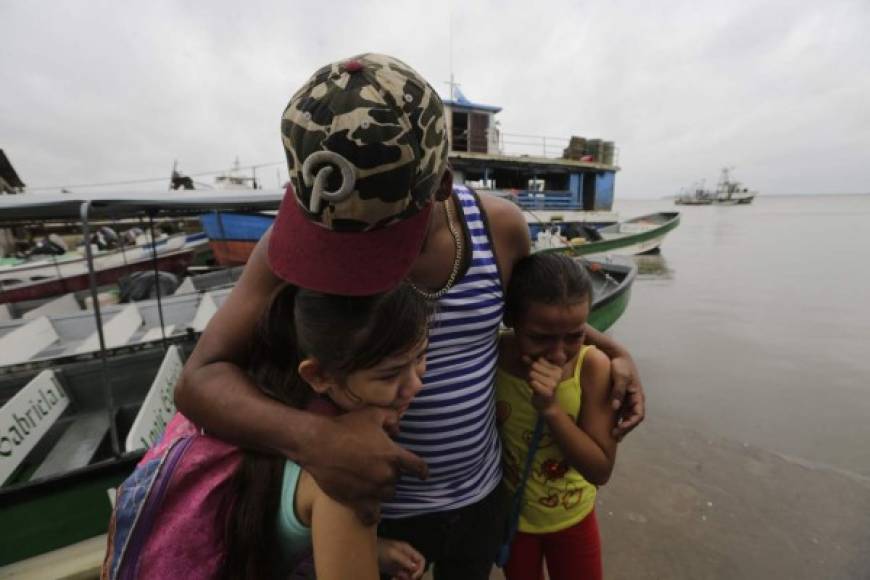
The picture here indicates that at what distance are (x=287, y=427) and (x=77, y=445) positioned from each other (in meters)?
4.37

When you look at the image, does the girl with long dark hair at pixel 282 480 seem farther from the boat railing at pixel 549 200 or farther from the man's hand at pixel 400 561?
the boat railing at pixel 549 200

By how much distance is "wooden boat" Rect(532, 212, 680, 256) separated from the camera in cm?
1126

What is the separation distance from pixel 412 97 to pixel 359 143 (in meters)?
0.14

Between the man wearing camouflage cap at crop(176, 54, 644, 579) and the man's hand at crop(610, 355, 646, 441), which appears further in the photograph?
the man's hand at crop(610, 355, 646, 441)

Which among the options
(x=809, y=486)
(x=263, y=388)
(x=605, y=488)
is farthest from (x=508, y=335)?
(x=809, y=486)

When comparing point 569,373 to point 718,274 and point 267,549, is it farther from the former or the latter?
point 718,274

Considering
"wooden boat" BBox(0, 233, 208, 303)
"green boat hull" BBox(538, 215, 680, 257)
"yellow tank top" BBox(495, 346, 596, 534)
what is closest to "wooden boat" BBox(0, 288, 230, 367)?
"wooden boat" BBox(0, 233, 208, 303)

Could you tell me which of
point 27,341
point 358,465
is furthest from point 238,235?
point 358,465

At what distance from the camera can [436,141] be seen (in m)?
0.81

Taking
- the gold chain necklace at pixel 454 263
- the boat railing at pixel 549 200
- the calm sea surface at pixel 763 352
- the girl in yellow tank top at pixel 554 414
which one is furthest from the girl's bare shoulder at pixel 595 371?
the boat railing at pixel 549 200

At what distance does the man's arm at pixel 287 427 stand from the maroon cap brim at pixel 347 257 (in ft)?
0.76

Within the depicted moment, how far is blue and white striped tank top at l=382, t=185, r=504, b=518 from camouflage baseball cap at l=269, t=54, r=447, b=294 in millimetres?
319

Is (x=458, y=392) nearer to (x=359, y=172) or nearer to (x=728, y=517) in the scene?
(x=359, y=172)

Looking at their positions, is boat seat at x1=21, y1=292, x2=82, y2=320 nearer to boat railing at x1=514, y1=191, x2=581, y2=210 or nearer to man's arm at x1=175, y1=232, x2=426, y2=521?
man's arm at x1=175, y1=232, x2=426, y2=521
